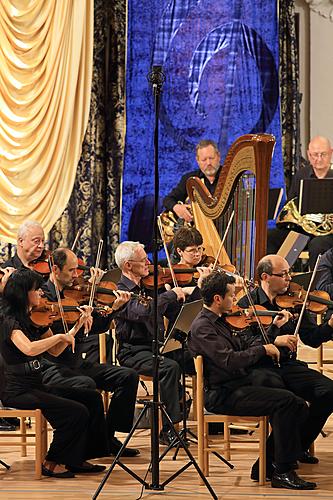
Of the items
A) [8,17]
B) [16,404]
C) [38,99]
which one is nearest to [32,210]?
[38,99]

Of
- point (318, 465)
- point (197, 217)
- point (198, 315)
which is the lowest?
point (318, 465)

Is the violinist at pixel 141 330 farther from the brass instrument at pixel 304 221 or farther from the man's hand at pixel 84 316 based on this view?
the brass instrument at pixel 304 221

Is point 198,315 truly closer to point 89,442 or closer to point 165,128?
point 89,442

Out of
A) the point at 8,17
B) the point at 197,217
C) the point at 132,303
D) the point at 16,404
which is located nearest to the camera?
the point at 16,404

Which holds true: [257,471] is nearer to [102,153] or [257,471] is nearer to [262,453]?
[262,453]

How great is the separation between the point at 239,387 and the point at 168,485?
0.55 metres

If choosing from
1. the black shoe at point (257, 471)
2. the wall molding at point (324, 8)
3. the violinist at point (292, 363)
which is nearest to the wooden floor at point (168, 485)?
the black shoe at point (257, 471)

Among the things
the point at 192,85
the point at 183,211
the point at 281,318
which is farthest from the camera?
the point at 192,85

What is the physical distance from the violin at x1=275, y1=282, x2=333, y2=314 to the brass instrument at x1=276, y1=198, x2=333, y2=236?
214 cm

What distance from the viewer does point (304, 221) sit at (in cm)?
755

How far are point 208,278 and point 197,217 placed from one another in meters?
1.97

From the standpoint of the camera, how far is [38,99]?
869 cm

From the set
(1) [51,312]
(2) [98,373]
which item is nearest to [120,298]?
(2) [98,373]

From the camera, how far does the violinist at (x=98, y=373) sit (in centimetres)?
533
